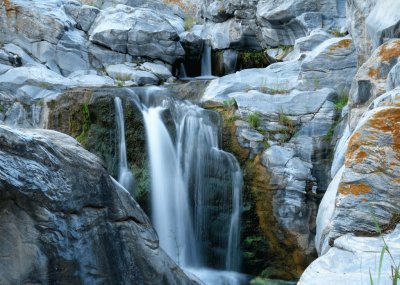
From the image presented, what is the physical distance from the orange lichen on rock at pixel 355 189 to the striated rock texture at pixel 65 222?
166cm

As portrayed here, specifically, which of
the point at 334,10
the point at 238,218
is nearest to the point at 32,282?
the point at 238,218

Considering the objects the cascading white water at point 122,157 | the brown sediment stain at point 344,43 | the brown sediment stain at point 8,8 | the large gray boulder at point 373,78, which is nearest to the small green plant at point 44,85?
the cascading white water at point 122,157

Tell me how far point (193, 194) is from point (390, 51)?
10.5ft

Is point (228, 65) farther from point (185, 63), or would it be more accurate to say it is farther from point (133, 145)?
point (133, 145)

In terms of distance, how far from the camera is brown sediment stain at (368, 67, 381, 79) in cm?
572

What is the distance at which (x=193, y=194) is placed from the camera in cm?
723

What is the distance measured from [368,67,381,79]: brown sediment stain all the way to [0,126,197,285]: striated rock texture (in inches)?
120

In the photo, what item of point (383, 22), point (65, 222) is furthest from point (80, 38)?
point (65, 222)

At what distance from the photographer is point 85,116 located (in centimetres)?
759

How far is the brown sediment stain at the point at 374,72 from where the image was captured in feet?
18.8

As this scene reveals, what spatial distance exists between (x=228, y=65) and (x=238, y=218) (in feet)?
16.8

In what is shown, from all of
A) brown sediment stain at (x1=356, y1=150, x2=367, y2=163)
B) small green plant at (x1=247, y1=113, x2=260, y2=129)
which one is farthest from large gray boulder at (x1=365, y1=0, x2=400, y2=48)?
brown sediment stain at (x1=356, y1=150, x2=367, y2=163)

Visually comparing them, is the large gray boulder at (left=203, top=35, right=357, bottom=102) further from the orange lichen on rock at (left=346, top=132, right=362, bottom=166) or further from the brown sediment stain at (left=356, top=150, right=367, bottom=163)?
the brown sediment stain at (left=356, top=150, right=367, bottom=163)

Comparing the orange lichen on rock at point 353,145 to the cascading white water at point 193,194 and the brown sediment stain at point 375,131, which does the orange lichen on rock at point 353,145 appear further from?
the cascading white water at point 193,194
